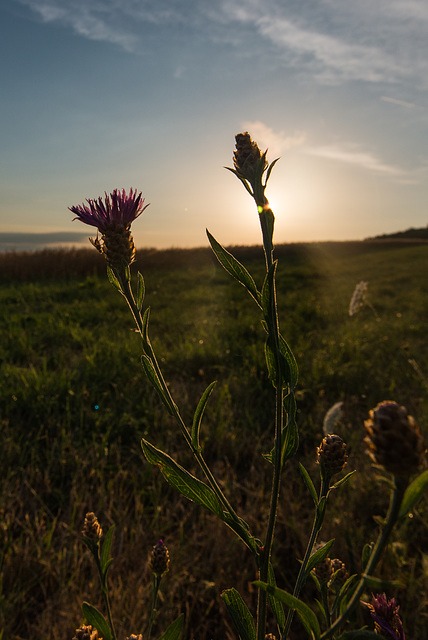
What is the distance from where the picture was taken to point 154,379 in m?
0.68

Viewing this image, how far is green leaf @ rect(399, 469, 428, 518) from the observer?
45 cm

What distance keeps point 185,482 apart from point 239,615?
22cm

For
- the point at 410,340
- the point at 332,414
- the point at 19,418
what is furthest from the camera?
the point at 410,340

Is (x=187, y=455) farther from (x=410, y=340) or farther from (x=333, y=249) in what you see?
(x=333, y=249)

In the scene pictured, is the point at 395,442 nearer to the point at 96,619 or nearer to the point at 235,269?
the point at 235,269

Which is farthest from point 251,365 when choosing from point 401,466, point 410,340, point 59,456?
point 401,466

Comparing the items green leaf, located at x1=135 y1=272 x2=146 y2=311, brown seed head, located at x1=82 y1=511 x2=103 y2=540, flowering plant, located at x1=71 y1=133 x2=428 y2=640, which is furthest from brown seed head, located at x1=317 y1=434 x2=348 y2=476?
brown seed head, located at x1=82 y1=511 x2=103 y2=540

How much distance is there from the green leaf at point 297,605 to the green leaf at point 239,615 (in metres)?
0.14

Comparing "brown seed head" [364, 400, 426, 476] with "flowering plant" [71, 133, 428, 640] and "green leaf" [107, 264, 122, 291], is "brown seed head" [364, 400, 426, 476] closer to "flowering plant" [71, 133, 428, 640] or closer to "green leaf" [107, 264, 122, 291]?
"flowering plant" [71, 133, 428, 640]

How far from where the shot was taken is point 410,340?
5582 mm

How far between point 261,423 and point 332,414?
72.5 inches

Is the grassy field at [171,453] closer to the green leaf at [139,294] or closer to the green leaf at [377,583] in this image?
the green leaf at [139,294]

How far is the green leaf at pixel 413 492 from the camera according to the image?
1.48 feet

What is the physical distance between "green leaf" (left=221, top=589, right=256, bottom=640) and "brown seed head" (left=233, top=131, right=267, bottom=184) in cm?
62
